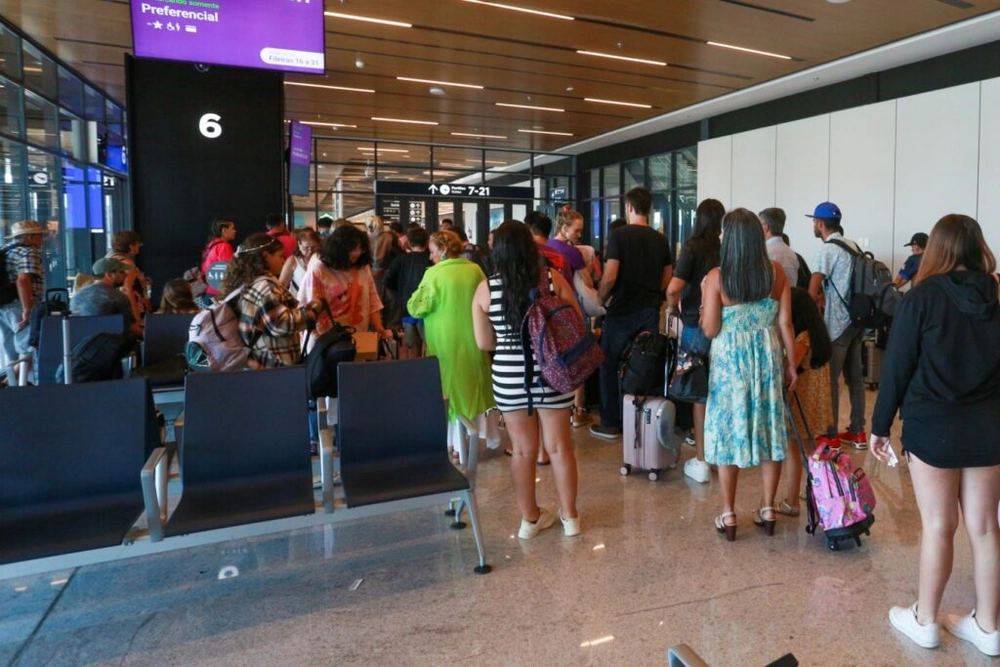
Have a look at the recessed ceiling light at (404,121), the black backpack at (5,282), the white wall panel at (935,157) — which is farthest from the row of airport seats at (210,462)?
the recessed ceiling light at (404,121)

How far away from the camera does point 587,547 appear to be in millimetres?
3148

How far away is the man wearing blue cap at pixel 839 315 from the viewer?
473cm

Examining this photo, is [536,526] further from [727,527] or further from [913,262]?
[913,262]

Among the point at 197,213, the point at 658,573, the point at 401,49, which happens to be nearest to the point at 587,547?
the point at 658,573

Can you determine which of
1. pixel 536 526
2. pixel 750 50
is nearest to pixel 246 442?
pixel 536 526

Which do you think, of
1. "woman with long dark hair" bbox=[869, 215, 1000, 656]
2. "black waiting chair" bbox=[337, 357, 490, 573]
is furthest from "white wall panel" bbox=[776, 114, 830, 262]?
"black waiting chair" bbox=[337, 357, 490, 573]

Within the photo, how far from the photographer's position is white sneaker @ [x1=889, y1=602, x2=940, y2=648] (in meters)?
2.33

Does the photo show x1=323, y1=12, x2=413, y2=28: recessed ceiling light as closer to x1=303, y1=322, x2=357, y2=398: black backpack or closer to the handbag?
x1=303, y1=322, x2=357, y2=398: black backpack

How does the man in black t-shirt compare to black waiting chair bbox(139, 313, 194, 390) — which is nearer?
black waiting chair bbox(139, 313, 194, 390)

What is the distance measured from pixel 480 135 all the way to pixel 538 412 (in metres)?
12.3

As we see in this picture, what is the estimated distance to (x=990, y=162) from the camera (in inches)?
302

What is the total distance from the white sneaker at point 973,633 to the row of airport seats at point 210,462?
176cm

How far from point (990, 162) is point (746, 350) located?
6749mm

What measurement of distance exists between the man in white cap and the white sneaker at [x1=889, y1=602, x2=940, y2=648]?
5.78 meters
